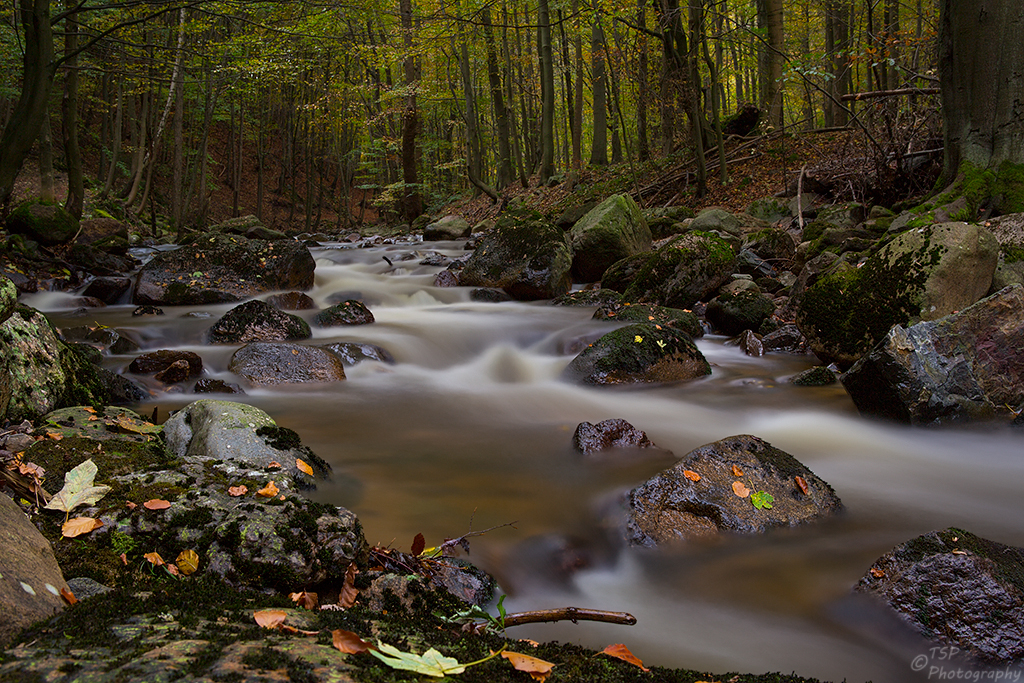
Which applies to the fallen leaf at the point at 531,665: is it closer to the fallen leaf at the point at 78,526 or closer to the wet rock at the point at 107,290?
the fallen leaf at the point at 78,526

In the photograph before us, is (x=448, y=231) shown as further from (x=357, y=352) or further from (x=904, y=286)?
(x=904, y=286)

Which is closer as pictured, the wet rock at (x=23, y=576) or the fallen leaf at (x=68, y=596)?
the wet rock at (x=23, y=576)

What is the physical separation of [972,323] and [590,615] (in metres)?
4.39

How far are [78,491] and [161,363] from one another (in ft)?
14.5

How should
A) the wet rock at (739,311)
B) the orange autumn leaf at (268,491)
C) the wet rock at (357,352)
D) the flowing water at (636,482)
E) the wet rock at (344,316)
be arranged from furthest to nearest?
the wet rock at (344,316) < the wet rock at (739,311) < the wet rock at (357,352) < the flowing water at (636,482) < the orange autumn leaf at (268,491)

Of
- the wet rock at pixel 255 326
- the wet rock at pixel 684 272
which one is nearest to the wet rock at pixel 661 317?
the wet rock at pixel 684 272

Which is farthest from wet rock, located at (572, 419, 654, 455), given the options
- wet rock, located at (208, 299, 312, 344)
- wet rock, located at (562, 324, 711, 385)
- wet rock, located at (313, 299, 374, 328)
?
wet rock, located at (313, 299, 374, 328)

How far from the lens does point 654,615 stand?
276 centimetres

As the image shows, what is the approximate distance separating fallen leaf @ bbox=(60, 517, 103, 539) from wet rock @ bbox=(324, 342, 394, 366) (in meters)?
4.96

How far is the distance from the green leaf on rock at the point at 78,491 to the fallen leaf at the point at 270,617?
111 centimetres

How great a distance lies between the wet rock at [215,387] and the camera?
5766 mm

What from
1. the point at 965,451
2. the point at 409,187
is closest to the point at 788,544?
the point at 965,451

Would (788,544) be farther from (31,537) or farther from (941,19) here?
(941,19)

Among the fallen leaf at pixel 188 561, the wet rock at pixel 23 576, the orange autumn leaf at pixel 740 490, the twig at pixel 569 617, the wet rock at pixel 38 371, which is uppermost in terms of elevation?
the wet rock at pixel 38 371
